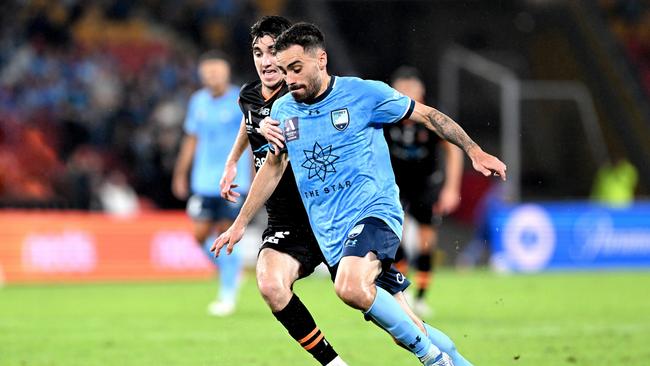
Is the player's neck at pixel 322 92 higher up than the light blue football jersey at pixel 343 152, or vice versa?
the player's neck at pixel 322 92

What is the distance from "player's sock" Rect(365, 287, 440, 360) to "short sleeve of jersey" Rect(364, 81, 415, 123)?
3.27 ft

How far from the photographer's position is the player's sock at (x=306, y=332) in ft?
22.1

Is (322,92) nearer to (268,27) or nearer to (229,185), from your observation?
(268,27)

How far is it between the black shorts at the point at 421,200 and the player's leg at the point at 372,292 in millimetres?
5913

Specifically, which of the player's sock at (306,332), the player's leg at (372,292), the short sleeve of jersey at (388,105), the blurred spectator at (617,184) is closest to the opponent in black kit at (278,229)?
the player's sock at (306,332)

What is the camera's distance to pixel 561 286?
629 inches

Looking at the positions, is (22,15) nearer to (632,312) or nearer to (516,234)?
(516,234)

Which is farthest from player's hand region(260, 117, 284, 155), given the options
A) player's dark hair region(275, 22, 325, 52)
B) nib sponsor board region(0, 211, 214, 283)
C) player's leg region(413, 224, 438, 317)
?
nib sponsor board region(0, 211, 214, 283)

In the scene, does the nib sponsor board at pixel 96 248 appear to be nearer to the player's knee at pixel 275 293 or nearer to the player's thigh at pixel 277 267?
the player's thigh at pixel 277 267

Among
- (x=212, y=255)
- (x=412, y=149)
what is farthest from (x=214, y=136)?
(x=412, y=149)

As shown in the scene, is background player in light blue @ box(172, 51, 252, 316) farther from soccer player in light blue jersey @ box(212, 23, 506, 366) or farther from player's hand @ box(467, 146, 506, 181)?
player's hand @ box(467, 146, 506, 181)

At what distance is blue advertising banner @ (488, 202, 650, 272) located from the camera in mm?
19828

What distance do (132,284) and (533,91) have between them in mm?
13873

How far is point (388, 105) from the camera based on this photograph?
255 inches
